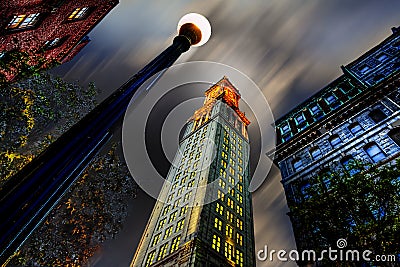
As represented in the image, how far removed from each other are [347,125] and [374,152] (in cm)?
729

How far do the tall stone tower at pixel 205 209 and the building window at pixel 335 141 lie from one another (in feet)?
77.0

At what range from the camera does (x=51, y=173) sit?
2955 millimetres

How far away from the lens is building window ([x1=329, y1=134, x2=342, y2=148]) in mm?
33513

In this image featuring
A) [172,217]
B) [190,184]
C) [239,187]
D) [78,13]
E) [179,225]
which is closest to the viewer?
[78,13]

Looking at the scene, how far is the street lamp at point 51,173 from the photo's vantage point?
254 centimetres

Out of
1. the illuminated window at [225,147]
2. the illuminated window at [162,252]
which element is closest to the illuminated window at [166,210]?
the illuminated window at [162,252]

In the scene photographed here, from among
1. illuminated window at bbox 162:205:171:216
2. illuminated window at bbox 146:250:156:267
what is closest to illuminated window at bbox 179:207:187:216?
illuminated window at bbox 162:205:171:216

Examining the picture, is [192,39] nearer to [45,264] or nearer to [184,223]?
[45,264]

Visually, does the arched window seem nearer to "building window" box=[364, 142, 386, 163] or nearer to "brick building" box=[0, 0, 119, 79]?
"building window" box=[364, 142, 386, 163]

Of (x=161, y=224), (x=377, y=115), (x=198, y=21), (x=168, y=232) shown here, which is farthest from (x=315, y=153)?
(x=198, y=21)

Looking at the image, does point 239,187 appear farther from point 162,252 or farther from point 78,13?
point 78,13

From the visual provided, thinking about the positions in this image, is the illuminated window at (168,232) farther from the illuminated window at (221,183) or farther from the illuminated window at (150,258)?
the illuminated window at (221,183)

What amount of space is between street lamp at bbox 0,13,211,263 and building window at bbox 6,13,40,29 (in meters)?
24.1

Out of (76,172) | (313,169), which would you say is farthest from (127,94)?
(313,169)
